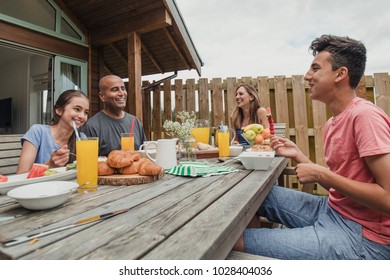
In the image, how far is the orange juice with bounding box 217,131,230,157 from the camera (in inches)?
61.1

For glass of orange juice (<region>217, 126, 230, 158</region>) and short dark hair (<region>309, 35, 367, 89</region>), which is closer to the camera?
short dark hair (<region>309, 35, 367, 89</region>)

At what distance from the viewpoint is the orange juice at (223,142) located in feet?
5.09

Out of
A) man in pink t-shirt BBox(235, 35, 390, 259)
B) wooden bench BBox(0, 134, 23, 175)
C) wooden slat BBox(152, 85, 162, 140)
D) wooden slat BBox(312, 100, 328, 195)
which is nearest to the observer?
man in pink t-shirt BBox(235, 35, 390, 259)

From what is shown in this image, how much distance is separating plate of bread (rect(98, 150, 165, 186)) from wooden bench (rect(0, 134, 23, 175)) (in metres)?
1.77

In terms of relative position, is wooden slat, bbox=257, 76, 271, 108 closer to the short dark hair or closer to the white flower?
the white flower

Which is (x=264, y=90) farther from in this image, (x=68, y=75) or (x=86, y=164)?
(x=68, y=75)

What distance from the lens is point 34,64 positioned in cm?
499

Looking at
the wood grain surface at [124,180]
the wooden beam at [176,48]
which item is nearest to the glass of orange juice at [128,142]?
the wood grain surface at [124,180]

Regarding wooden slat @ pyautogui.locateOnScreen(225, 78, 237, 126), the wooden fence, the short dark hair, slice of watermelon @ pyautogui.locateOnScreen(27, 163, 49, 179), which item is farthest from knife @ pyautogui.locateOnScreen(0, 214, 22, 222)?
wooden slat @ pyautogui.locateOnScreen(225, 78, 237, 126)

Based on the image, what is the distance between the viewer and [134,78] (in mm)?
3428

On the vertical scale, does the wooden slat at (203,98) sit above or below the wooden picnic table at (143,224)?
above

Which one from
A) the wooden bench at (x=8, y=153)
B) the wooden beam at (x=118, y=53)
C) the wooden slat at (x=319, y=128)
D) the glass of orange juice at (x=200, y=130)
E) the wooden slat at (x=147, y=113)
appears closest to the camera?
the glass of orange juice at (x=200, y=130)

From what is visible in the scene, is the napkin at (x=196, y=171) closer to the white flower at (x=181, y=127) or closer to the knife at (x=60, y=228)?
the white flower at (x=181, y=127)

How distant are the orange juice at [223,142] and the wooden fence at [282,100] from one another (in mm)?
1713
